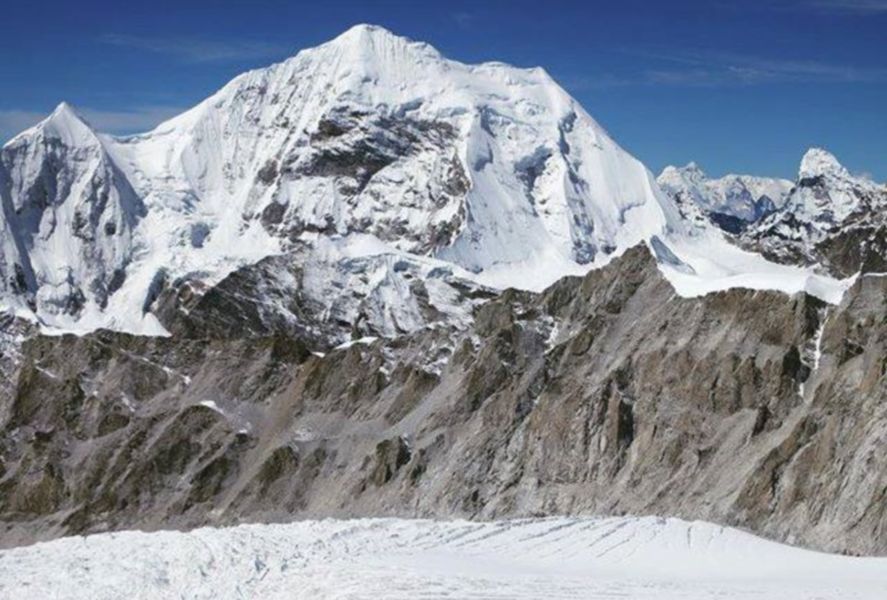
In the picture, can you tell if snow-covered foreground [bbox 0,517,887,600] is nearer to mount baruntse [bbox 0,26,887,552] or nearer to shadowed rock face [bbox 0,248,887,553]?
shadowed rock face [bbox 0,248,887,553]

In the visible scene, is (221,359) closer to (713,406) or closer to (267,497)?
(267,497)

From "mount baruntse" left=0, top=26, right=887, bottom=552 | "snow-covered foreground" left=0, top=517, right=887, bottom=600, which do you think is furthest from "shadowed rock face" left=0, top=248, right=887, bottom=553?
"snow-covered foreground" left=0, top=517, right=887, bottom=600

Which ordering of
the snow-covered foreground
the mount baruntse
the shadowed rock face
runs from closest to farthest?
the snow-covered foreground, the shadowed rock face, the mount baruntse

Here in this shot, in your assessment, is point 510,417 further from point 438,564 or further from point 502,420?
point 438,564

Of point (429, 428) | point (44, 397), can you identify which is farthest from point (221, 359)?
point (429, 428)

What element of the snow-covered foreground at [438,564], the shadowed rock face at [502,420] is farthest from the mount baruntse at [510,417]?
the snow-covered foreground at [438,564]

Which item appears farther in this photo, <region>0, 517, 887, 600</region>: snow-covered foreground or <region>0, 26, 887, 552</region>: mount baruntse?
<region>0, 26, 887, 552</region>: mount baruntse
